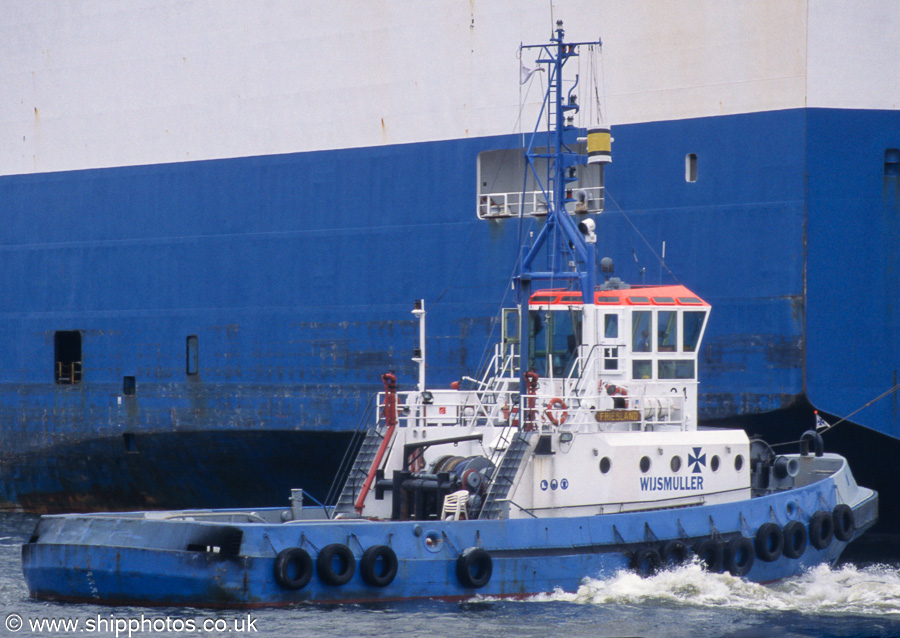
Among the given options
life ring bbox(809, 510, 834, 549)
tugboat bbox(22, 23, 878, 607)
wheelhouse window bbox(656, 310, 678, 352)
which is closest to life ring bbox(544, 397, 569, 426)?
tugboat bbox(22, 23, 878, 607)

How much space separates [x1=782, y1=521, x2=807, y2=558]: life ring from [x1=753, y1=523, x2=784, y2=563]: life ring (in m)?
0.09

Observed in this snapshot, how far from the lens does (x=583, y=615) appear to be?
11031 mm

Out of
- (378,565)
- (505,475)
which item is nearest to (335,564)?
(378,565)

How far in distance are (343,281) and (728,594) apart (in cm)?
863

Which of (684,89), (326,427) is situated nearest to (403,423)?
(326,427)

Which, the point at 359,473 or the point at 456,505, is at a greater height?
the point at 359,473

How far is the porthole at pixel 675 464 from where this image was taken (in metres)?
12.8

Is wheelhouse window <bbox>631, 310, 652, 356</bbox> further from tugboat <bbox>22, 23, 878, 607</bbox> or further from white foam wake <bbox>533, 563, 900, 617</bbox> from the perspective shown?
white foam wake <bbox>533, 563, 900, 617</bbox>

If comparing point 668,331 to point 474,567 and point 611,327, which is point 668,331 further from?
point 474,567

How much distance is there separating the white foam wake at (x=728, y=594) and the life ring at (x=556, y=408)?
1619 mm

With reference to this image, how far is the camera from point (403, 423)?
16938 mm

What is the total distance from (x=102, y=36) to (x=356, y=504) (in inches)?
472

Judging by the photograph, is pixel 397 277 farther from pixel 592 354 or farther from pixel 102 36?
pixel 102 36

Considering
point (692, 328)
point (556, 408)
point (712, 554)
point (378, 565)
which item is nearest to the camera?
point (378, 565)
